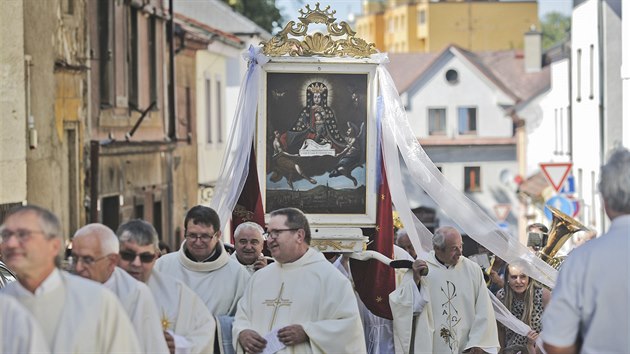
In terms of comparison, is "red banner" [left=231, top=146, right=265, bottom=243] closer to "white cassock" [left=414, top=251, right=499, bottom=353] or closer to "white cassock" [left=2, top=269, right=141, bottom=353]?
"white cassock" [left=414, top=251, right=499, bottom=353]

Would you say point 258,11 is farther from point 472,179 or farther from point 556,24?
point 556,24

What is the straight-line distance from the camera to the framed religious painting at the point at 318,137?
14500 millimetres

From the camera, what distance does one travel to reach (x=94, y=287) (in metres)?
8.34

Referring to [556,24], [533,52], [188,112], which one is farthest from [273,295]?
[556,24]

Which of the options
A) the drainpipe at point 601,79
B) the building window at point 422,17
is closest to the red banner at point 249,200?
the drainpipe at point 601,79

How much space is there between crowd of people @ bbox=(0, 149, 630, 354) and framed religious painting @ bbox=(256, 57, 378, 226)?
687mm

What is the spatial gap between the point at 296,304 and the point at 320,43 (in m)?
3.90

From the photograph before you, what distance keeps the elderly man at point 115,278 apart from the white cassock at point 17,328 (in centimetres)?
118

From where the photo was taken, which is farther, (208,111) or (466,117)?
(466,117)

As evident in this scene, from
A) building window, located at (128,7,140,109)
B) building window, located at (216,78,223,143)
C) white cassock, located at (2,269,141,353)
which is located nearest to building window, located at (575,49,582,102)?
building window, located at (216,78,223,143)

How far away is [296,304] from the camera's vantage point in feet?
36.8

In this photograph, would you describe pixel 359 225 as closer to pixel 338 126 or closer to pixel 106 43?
pixel 338 126

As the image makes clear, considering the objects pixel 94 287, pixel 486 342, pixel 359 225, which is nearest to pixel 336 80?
pixel 359 225

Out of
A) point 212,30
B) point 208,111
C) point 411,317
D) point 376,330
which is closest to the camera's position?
point 411,317
